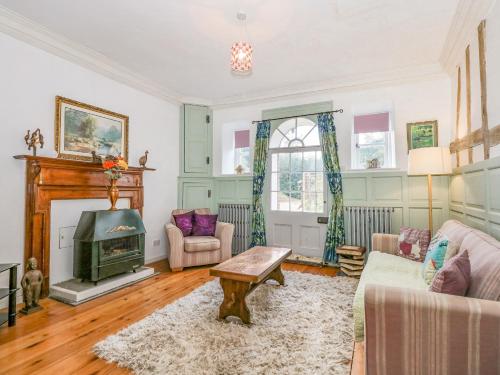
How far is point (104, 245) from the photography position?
129 inches

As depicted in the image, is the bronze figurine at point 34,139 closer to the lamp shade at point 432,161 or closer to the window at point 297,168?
the window at point 297,168

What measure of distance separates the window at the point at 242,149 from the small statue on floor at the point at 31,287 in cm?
352

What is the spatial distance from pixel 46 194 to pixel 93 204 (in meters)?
0.65

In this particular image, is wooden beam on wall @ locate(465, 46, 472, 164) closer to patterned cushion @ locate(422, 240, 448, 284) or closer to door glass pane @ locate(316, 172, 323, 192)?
patterned cushion @ locate(422, 240, 448, 284)

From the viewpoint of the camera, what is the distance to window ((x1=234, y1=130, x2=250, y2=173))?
5.38 m

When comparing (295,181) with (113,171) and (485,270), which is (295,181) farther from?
(485,270)

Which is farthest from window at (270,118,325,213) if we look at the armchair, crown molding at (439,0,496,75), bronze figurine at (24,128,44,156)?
bronze figurine at (24,128,44,156)

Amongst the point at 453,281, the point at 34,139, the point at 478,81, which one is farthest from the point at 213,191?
the point at 453,281

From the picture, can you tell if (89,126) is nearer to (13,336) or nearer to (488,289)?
(13,336)

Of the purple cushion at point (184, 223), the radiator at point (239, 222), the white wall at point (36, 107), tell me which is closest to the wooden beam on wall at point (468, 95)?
the radiator at point (239, 222)

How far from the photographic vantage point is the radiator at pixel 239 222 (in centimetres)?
503

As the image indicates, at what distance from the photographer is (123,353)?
6.41ft

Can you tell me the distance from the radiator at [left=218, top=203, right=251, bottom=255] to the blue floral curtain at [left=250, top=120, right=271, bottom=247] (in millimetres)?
194

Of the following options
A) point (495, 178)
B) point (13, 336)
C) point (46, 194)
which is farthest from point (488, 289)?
point (46, 194)
